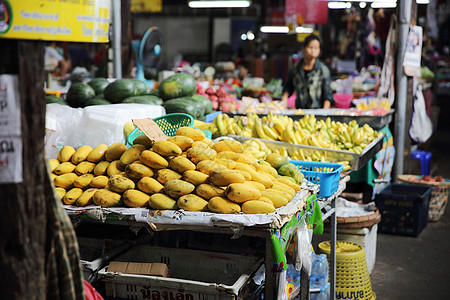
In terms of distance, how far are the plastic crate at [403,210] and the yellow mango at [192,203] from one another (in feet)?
12.0

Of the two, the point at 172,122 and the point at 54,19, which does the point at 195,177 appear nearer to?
the point at 172,122

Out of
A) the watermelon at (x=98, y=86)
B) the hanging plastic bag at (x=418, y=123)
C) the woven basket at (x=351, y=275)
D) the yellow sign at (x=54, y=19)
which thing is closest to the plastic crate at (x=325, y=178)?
the woven basket at (x=351, y=275)

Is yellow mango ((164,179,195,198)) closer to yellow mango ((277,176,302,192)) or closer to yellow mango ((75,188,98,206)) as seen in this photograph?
yellow mango ((75,188,98,206))

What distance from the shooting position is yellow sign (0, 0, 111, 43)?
1.39m

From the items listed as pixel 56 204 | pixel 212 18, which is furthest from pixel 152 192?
pixel 212 18

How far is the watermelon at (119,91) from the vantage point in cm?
489

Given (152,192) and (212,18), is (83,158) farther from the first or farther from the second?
(212,18)

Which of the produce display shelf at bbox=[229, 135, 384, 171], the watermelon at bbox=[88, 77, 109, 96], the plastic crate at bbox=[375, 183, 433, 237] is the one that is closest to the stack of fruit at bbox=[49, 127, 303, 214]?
the produce display shelf at bbox=[229, 135, 384, 171]

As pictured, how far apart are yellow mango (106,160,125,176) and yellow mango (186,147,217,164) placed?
16.7 inches

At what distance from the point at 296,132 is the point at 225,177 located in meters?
1.94

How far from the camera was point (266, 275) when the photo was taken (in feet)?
8.86

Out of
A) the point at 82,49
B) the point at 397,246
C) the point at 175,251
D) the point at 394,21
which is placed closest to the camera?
the point at 175,251

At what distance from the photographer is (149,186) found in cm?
288

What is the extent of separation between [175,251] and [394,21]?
529 cm
